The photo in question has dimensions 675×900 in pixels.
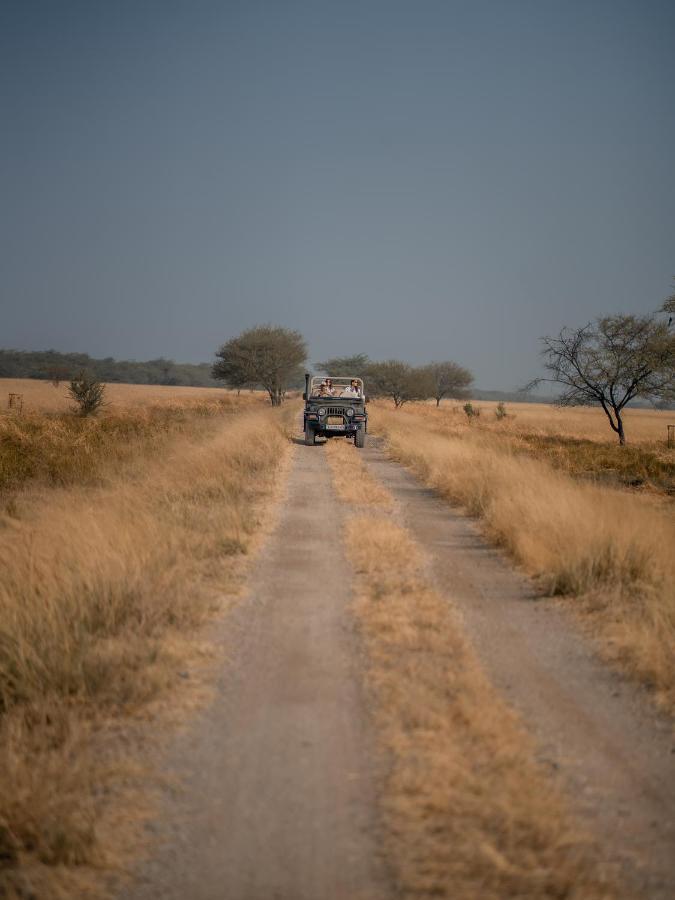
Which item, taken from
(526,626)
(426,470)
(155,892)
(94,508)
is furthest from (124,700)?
(426,470)

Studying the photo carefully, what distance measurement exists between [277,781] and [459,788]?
0.91m

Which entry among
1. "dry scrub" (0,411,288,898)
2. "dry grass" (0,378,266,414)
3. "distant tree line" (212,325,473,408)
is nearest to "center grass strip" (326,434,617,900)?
"dry scrub" (0,411,288,898)

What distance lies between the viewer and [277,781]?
307 centimetres

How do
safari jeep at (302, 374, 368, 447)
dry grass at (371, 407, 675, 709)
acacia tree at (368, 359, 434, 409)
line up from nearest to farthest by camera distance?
dry grass at (371, 407, 675, 709)
safari jeep at (302, 374, 368, 447)
acacia tree at (368, 359, 434, 409)

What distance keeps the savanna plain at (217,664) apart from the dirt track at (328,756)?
139 mm

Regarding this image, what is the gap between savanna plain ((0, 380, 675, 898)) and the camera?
2629 mm

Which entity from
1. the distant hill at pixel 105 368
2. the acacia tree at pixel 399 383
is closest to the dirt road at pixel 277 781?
the acacia tree at pixel 399 383

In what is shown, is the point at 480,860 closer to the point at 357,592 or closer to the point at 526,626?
the point at 526,626

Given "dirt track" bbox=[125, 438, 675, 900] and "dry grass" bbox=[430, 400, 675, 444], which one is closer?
"dirt track" bbox=[125, 438, 675, 900]

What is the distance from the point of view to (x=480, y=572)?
285 inches

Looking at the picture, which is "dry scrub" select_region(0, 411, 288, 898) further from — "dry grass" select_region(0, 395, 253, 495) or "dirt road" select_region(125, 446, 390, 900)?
"dry grass" select_region(0, 395, 253, 495)

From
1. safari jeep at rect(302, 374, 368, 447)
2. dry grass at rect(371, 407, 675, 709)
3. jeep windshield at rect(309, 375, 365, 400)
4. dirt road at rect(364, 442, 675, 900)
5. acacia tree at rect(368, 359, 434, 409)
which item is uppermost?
acacia tree at rect(368, 359, 434, 409)

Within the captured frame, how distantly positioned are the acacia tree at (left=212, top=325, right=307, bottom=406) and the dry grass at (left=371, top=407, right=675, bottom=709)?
169ft

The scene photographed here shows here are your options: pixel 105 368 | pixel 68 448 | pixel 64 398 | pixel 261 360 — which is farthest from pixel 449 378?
pixel 105 368
